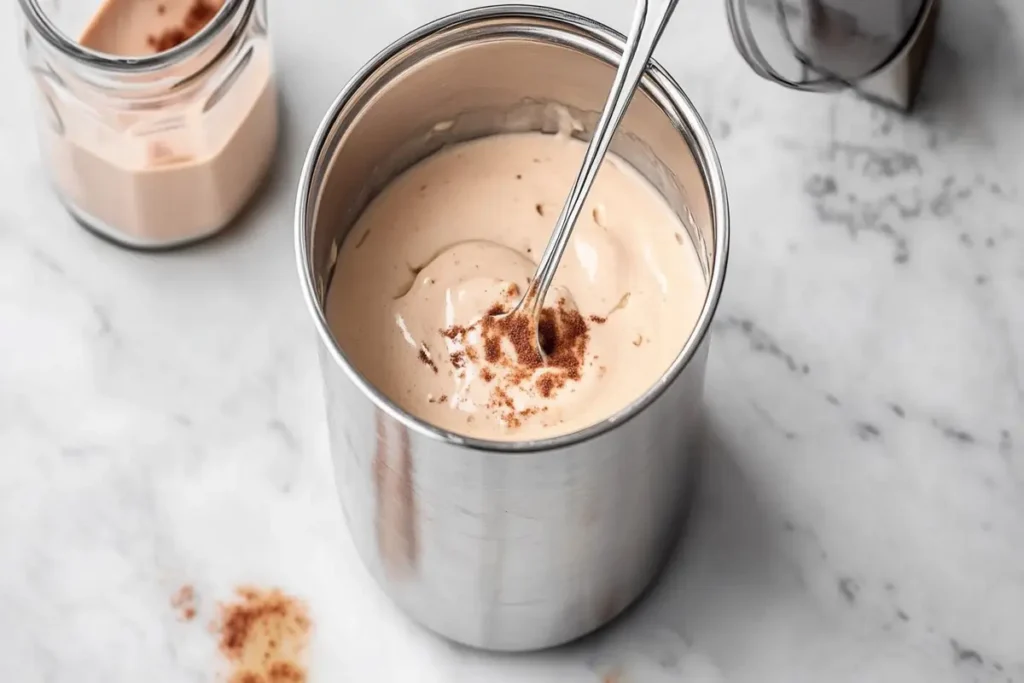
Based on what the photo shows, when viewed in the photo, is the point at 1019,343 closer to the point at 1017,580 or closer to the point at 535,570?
the point at 1017,580

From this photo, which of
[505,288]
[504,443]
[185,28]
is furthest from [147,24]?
[504,443]

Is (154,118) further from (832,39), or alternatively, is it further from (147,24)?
(832,39)

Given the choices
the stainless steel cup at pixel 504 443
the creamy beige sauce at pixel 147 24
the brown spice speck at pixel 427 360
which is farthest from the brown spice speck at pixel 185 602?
the creamy beige sauce at pixel 147 24

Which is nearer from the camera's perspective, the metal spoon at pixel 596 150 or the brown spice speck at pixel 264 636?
the metal spoon at pixel 596 150

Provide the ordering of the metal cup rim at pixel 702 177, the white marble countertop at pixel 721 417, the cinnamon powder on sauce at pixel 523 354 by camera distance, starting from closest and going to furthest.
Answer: the metal cup rim at pixel 702 177, the cinnamon powder on sauce at pixel 523 354, the white marble countertop at pixel 721 417

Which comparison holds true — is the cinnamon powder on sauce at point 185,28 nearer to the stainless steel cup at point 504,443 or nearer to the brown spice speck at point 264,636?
the stainless steel cup at point 504,443

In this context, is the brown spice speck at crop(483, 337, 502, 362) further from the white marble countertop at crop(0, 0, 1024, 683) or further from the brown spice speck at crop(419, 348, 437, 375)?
the white marble countertop at crop(0, 0, 1024, 683)
